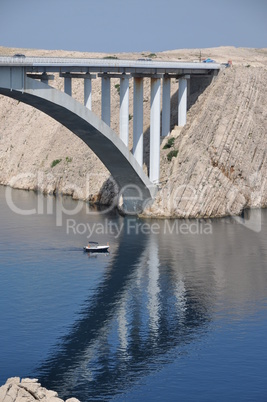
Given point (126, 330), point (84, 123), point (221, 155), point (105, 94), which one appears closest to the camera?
point (126, 330)

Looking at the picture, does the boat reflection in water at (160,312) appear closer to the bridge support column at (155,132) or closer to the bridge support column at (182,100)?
the bridge support column at (155,132)

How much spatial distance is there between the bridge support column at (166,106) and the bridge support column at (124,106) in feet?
29.3

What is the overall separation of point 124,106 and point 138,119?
3.65 m

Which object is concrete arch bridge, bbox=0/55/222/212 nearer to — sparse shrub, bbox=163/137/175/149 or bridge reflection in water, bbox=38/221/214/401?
sparse shrub, bbox=163/137/175/149

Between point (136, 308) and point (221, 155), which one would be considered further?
point (221, 155)

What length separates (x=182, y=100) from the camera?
105 meters

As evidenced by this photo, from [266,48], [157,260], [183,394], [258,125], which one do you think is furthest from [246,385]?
[266,48]

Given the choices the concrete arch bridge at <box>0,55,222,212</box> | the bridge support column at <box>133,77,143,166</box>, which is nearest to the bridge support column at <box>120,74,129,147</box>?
the concrete arch bridge at <box>0,55,222,212</box>

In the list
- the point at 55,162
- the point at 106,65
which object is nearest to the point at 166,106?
the point at 106,65

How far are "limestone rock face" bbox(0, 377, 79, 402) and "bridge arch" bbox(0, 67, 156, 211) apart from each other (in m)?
34.1

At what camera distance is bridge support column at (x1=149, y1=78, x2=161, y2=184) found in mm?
98875

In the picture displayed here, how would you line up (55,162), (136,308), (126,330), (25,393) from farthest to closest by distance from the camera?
(55,162), (136,308), (126,330), (25,393)

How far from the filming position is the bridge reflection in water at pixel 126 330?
54.3 m

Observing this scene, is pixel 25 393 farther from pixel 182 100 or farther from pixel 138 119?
pixel 182 100
